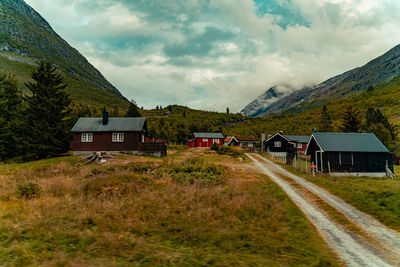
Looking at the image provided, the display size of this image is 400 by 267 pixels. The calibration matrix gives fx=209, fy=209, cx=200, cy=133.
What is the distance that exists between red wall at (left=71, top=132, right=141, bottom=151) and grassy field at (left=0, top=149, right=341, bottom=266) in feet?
A: 78.9

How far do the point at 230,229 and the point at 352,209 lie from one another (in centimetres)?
775

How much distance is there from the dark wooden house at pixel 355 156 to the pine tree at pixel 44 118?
38682 millimetres

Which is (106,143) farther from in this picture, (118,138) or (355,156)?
(355,156)

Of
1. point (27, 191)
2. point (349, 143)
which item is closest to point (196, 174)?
point (27, 191)

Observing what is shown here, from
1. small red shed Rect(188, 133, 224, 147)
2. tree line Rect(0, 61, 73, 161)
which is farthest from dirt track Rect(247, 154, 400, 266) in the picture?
small red shed Rect(188, 133, 224, 147)

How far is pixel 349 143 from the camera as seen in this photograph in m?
26.6

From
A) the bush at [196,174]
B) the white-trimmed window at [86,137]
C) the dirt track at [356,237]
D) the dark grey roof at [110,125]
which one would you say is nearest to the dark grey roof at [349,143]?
the bush at [196,174]

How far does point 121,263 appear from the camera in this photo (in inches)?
218

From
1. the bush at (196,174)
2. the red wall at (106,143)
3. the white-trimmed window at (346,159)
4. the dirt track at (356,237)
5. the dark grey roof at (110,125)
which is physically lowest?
the dirt track at (356,237)

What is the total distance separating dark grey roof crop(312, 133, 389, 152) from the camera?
25.8 meters

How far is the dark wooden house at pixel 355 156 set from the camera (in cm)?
2556

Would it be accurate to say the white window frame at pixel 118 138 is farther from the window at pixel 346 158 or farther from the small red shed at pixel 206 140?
the small red shed at pixel 206 140

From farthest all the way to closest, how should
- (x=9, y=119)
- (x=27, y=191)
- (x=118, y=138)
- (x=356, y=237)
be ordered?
(x=9, y=119), (x=118, y=138), (x=27, y=191), (x=356, y=237)

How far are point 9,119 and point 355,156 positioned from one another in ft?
→ 178
